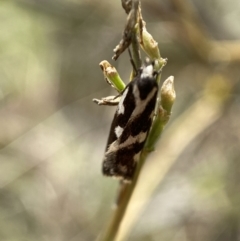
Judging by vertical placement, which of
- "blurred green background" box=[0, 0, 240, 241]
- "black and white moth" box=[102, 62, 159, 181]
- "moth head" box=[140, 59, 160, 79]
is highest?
"blurred green background" box=[0, 0, 240, 241]

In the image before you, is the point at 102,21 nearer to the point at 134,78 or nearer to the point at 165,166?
the point at 165,166

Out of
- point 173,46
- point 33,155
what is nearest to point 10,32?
point 33,155

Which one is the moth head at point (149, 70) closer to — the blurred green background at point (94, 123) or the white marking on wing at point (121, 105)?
the white marking on wing at point (121, 105)

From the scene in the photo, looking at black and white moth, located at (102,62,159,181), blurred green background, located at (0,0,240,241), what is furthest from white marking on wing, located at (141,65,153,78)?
blurred green background, located at (0,0,240,241)

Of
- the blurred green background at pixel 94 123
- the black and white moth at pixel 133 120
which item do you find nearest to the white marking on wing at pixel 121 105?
the black and white moth at pixel 133 120

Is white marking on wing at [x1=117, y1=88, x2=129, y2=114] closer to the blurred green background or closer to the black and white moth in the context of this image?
the black and white moth

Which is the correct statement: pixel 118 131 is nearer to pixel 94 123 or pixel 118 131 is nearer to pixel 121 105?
pixel 121 105
